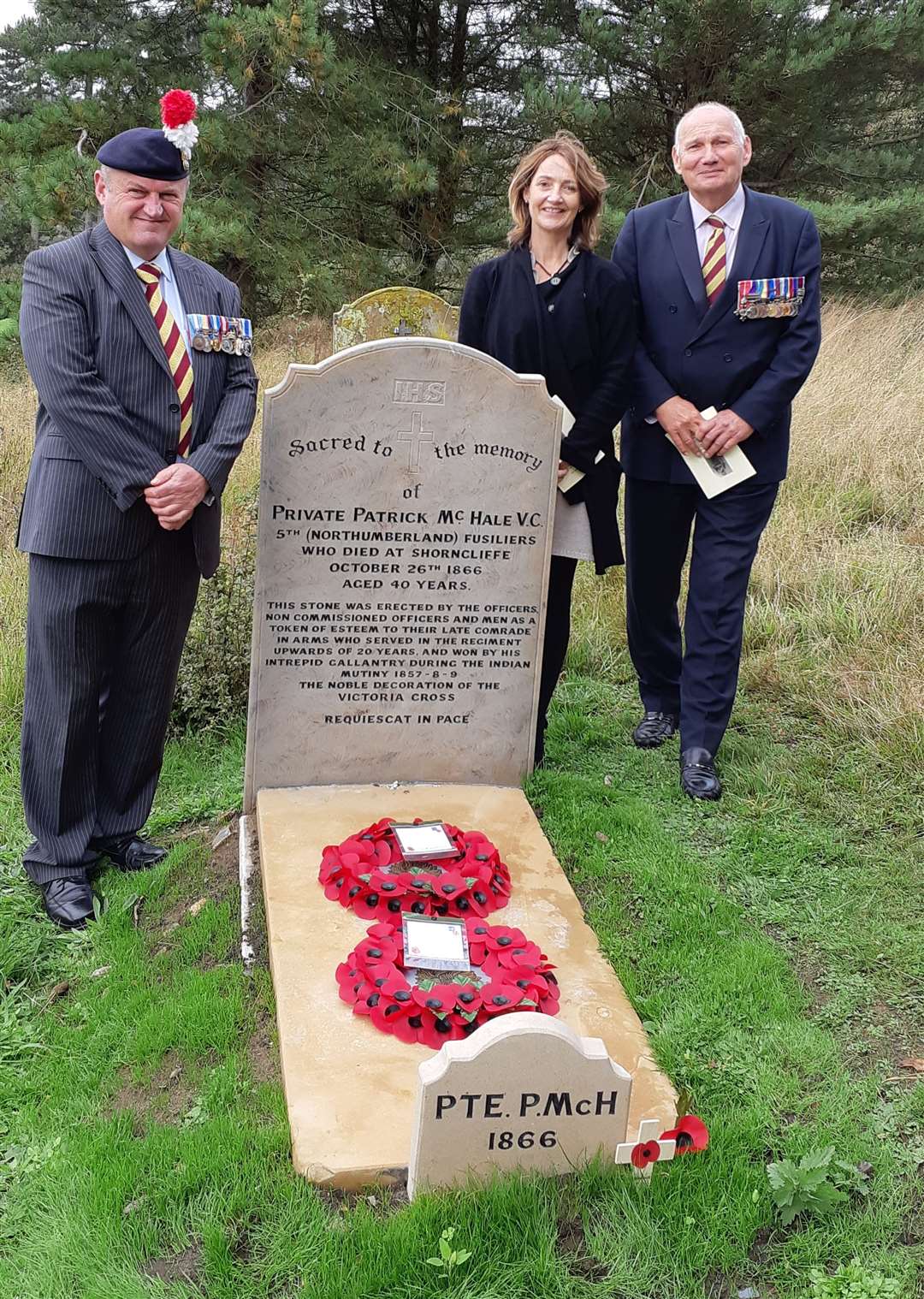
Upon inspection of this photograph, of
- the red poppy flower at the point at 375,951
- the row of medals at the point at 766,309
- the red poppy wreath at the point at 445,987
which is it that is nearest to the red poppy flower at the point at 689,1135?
the red poppy wreath at the point at 445,987

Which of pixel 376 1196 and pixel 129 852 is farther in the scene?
pixel 129 852

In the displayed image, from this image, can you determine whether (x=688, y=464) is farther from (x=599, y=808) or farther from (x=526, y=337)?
(x=599, y=808)

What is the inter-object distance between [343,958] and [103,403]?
175 cm

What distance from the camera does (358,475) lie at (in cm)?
394

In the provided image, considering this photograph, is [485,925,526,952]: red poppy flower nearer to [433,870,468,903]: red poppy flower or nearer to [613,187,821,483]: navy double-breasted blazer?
[433,870,468,903]: red poppy flower

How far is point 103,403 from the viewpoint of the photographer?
331 cm

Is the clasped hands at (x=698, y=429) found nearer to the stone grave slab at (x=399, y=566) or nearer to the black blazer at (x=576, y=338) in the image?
the black blazer at (x=576, y=338)

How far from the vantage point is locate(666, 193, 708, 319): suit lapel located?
4.25 m

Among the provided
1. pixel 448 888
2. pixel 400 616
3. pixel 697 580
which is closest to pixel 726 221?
pixel 697 580

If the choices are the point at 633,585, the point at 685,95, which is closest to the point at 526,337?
the point at 633,585

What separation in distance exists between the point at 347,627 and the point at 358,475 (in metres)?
0.54

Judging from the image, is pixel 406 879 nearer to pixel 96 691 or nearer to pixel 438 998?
pixel 438 998

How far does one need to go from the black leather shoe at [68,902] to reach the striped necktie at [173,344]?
1.48m

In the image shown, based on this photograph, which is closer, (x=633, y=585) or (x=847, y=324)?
(x=633, y=585)
